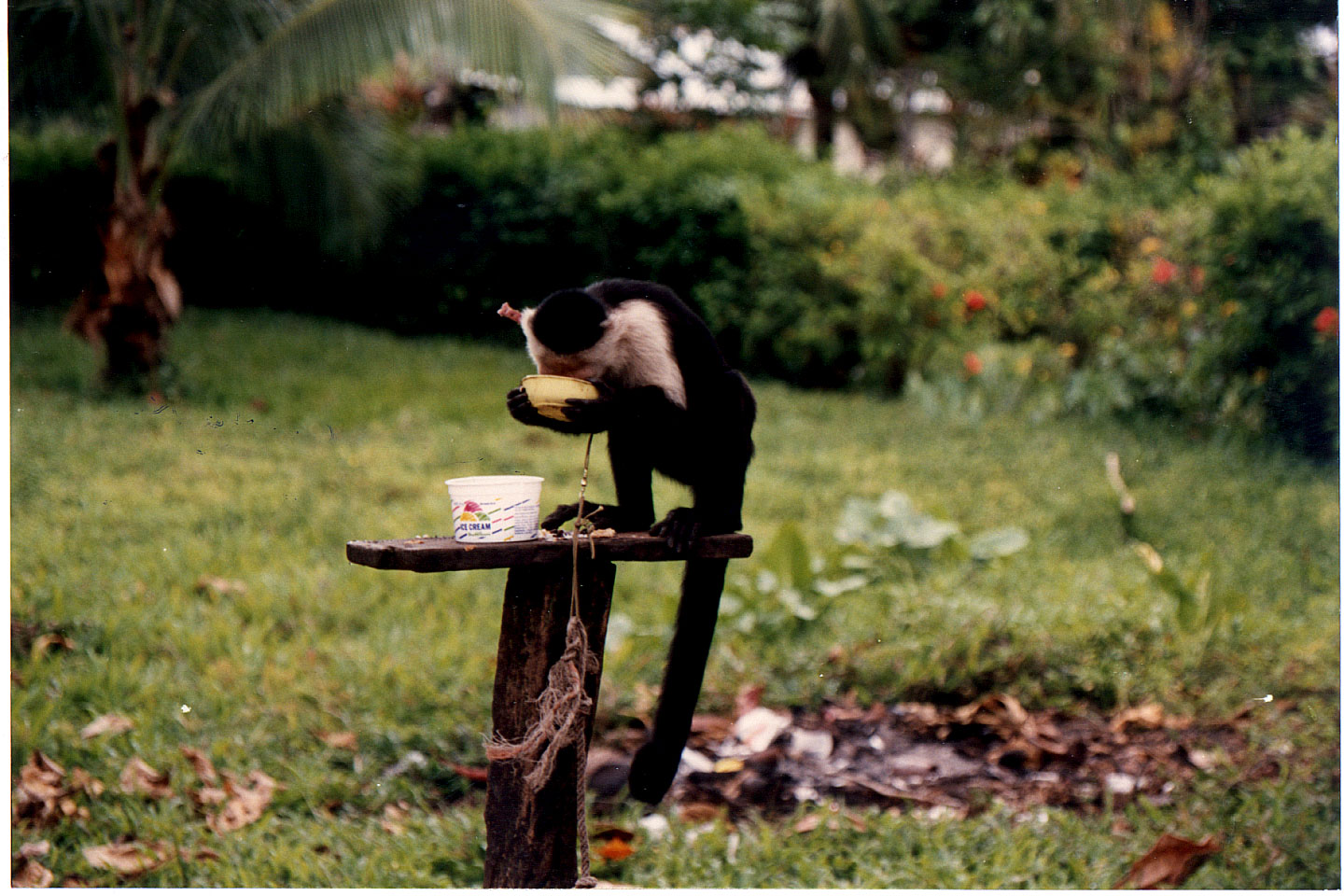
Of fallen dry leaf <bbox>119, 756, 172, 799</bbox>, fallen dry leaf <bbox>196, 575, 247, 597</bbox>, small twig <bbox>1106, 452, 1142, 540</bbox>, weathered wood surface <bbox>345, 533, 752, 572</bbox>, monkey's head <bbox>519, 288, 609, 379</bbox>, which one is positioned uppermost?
monkey's head <bbox>519, 288, 609, 379</bbox>

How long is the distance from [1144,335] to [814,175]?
8.43ft

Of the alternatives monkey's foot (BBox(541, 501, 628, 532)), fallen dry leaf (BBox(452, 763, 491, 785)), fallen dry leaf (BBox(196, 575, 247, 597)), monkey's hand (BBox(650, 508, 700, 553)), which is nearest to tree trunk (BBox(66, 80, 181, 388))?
fallen dry leaf (BBox(196, 575, 247, 597))

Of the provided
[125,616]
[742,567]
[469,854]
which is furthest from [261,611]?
[742,567]

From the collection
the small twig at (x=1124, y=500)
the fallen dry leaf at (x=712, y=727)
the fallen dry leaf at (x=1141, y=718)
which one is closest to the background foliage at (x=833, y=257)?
the small twig at (x=1124, y=500)

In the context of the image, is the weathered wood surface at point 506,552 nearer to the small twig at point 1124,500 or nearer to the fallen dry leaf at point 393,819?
the fallen dry leaf at point 393,819

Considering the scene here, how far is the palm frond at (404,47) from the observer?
4055mm

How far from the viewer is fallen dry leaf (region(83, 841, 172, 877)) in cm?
271

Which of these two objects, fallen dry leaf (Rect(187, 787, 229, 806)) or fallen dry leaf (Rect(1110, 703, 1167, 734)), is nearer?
fallen dry leaf (Rect(187, 787, 229, 806))

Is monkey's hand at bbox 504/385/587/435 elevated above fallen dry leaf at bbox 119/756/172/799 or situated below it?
above

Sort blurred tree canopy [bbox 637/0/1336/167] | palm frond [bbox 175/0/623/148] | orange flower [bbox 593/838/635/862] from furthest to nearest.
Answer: blurred tree canopy [bbox 637/0/1336/167] → palm frond [bbox 175/0/623/148] → orange flower [bbox 593/838/635/862]

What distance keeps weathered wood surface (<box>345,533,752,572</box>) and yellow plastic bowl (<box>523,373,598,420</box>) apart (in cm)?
24

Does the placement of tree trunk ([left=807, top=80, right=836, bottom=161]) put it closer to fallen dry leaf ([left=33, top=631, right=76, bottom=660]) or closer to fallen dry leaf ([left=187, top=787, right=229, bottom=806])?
fallen dry leaf ([left=33, top=631, right=76, bottom=660])

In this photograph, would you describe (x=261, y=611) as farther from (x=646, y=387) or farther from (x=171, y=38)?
(x=171, y=38)

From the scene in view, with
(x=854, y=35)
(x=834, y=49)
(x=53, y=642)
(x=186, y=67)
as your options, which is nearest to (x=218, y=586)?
(x=53, y=642)
